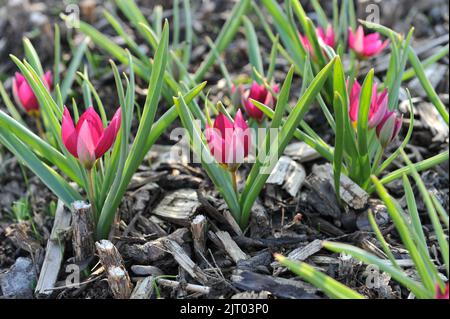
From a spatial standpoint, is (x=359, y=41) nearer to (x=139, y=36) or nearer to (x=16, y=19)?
(x=139, y=36)

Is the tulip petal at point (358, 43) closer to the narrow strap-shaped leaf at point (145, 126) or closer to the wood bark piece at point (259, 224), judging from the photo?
the wood bark piece at point (259, 224)

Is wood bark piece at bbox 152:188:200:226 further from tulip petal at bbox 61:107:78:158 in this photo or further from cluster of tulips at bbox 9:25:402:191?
tulip petal at bbox 61:107:78:158

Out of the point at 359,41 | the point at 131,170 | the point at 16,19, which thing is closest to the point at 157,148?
the point at 131,170

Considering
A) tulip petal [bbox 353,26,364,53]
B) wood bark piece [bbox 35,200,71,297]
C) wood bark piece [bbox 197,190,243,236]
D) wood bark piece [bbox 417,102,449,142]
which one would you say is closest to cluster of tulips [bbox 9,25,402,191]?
wood bark piece [bbox 197,190,243,236]

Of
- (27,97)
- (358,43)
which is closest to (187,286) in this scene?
(27,97)

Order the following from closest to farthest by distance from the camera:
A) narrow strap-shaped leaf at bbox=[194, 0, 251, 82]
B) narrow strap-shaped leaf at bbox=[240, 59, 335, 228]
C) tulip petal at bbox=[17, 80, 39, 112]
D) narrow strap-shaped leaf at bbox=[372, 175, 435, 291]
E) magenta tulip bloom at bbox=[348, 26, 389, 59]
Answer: narrow strap-shaped leaf at bbox=[372, 175, 435, 291] → narrow strap-shaped leaf at bbox=[240, 59, 335, 228] → tulip petal at bbox=[17, 80, 39, 112] → magenta tulip bloom at bbox=[348, 26, 389, 59] → narrow strap-shaped leaf at bbox=[194, 0, 251, 82]

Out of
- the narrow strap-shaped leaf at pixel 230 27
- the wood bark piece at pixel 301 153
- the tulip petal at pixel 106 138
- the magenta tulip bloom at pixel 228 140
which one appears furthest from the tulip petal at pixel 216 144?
the narrow strap-shaped leaf at pixel 230 27
